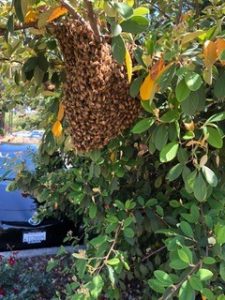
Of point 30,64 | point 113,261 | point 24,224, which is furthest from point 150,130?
point 24,224

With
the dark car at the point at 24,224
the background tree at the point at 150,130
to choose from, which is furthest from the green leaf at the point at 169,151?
the dark car at the point at 24,224

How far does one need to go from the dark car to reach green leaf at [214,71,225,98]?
2570mm

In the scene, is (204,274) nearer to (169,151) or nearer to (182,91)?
(169,151)

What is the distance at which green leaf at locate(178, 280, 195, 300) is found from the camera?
1078 mm

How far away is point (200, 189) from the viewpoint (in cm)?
113

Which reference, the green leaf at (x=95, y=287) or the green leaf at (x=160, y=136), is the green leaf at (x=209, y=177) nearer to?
the green leaf at (x=160, y=136)

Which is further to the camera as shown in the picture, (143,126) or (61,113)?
(61,113)

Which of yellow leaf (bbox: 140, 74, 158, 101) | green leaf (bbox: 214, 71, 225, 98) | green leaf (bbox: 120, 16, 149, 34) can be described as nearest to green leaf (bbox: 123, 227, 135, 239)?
yellow leaf (bbox: 140, 74, 158, 101)

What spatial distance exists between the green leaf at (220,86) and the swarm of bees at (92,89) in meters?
0.29

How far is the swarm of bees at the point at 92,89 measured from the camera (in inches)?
50.7

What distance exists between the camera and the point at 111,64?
1308 mm

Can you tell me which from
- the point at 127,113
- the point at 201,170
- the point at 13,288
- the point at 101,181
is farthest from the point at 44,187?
the point at 201,170

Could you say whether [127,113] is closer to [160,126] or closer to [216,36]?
[160,126]

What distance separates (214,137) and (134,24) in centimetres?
34
